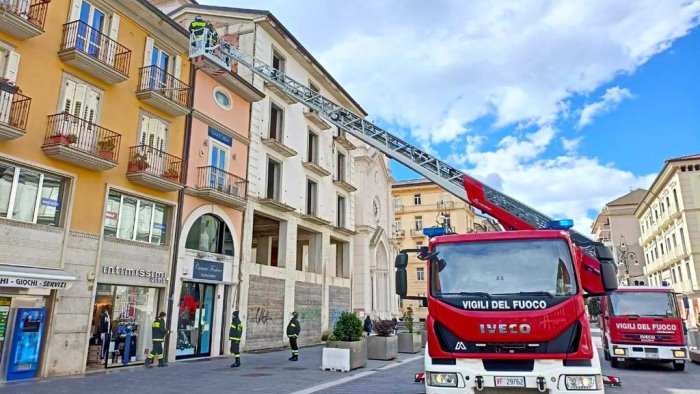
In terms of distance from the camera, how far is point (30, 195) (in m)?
12.8

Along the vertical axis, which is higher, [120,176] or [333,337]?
[120,176]

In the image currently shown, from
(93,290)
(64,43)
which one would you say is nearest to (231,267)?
(93,290)

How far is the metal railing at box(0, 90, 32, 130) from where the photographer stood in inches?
465

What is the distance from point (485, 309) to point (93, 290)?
40.0ft

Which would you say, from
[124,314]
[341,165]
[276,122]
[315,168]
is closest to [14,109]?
[124,314]

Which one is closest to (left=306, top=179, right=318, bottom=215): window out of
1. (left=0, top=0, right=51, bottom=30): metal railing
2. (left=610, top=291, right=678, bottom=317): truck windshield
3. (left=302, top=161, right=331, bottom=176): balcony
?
(left=302, top=161, right=331, bottom=176): balcony

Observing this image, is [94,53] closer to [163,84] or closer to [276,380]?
[163,84]

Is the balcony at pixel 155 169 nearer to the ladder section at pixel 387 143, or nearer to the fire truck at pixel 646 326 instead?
the ladder section at pixel 387 143

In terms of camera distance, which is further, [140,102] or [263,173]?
[263,173]

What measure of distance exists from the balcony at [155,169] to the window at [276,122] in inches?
301

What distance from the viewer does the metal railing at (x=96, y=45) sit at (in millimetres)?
13922

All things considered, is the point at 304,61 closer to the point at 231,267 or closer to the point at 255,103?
the point at 255,103

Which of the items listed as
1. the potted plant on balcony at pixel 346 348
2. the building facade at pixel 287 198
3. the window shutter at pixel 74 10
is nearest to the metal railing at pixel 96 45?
the window shutter at pixel 74 10

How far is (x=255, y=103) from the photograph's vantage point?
901 inches
